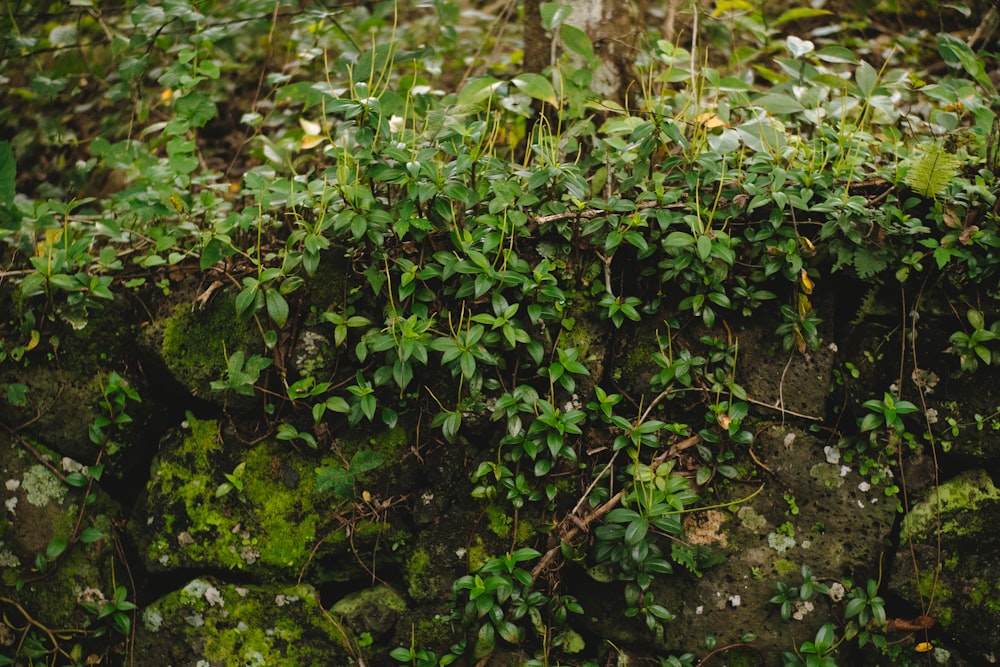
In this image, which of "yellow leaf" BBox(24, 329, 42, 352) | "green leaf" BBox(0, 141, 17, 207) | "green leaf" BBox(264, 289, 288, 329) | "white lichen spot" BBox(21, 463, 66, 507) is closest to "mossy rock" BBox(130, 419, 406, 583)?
"white lichen spot" BBox(21, 463, 66, 507)

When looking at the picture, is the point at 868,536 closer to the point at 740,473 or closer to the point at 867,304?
the point at 740,473

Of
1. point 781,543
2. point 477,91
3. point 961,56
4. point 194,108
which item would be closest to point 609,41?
point 477,91

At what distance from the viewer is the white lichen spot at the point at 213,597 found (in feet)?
7.49

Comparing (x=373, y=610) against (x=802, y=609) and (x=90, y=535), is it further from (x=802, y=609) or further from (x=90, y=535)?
(x=802, y=609)

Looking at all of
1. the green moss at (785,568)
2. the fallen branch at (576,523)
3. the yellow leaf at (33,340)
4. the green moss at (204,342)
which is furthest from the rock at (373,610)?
the yellow leaf at (33,340)

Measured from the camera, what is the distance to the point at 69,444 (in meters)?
2.42

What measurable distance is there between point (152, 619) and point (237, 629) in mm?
327

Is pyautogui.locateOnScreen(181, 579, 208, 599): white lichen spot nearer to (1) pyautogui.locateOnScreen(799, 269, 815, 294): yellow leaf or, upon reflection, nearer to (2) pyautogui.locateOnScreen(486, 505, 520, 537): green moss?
(2) pyautogui.locateOnScreen(486, 505, 520, 537): green moss

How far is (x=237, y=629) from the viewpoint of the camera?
2.26 meters

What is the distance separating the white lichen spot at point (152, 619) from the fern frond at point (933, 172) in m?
3.13

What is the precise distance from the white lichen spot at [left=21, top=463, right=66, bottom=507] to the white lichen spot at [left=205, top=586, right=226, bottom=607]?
2.24 feet

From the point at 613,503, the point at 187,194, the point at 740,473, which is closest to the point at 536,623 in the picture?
the point at 613,503

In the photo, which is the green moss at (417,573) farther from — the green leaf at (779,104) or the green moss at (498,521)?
the green leaf at (779,104)

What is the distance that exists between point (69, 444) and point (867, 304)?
3090 millimetres
